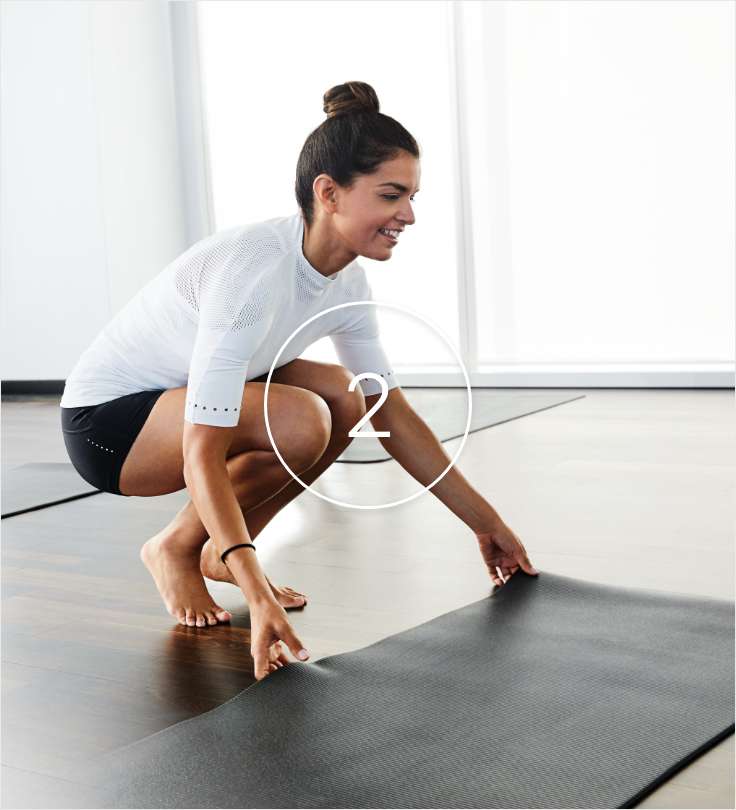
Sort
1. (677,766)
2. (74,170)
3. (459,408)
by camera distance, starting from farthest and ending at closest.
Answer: (74,170)
(459,408)
(677,766)

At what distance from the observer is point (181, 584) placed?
1.92 metres

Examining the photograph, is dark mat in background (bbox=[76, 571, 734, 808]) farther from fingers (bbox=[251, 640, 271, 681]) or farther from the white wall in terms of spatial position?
the white wall

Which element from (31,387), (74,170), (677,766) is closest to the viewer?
(677,766)

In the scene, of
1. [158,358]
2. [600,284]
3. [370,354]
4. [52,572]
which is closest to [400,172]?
[370,354]

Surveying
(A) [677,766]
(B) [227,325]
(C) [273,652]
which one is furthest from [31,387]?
(A) [677,766]

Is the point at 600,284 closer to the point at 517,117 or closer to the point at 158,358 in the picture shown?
the point at 517,117

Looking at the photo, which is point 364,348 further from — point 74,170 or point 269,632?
point 74,170

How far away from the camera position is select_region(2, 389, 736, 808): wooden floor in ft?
4.89

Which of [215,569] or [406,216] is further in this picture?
[215,569]

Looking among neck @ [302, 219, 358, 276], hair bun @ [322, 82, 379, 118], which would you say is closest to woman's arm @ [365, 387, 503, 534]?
neck @ [302, 219, 358, 276]

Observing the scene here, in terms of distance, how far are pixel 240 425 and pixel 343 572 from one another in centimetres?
41

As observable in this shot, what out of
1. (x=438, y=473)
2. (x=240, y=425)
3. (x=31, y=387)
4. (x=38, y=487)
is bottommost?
(x=31, y=387)

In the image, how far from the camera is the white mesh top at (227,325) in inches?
64.1

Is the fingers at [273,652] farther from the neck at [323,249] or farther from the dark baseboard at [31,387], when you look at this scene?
the dark baseboard at [31,387]
